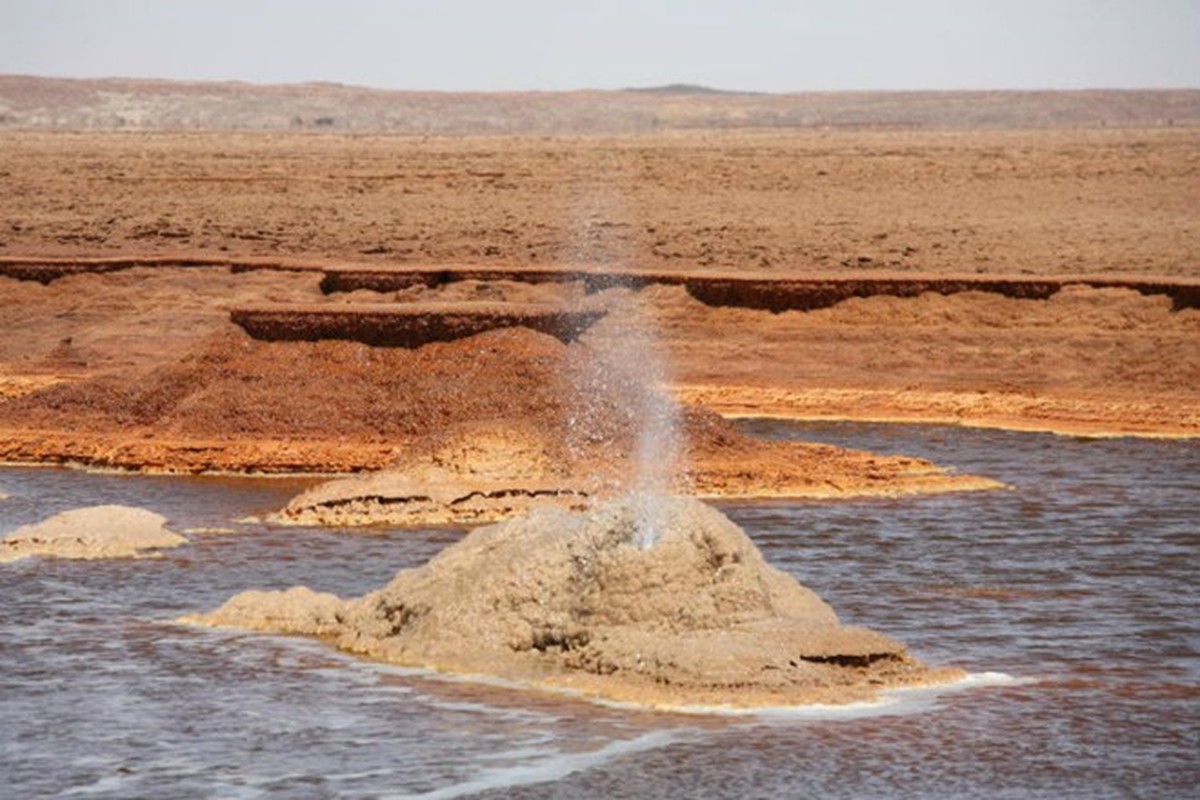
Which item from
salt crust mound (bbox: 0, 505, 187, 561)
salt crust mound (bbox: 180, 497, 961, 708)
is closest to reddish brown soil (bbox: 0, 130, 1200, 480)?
salt crust mound (bbox: 0, 505, 187, 561)

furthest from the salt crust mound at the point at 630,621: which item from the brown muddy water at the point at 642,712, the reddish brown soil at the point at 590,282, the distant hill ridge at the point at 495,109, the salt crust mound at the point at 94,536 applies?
the distant hill ridge at the point at 495,109

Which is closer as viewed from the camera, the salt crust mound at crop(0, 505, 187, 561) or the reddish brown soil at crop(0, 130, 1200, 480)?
the salt crust mound at crop(0, 505, 187, 561)

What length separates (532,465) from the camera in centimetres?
1778

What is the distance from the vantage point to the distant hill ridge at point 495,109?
366 ft

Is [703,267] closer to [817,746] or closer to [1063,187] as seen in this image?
[1063,187]

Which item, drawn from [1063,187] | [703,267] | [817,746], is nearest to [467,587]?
[817,746]

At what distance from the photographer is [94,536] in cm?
1554

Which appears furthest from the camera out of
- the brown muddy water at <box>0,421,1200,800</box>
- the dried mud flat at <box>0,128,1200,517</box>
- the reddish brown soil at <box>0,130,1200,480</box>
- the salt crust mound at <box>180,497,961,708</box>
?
the reddish brown soil at <box>0,130,1200,480</box>

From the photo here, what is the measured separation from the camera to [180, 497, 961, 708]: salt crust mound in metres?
11.2

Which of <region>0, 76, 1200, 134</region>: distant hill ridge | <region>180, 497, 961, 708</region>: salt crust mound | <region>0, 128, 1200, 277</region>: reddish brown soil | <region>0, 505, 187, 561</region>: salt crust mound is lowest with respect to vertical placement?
<region>0, 505, 187, 561</region>: salt crust mound

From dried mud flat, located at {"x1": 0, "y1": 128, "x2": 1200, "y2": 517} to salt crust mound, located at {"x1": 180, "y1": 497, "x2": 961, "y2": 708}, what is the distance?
15.3 feet

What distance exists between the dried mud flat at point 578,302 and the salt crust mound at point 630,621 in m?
4.65

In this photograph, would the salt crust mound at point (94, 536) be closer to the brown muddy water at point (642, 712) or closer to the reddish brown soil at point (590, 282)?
the brown muddy water at point (642, 712)

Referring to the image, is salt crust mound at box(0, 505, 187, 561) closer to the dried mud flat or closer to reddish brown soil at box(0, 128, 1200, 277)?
the dried mud flat
